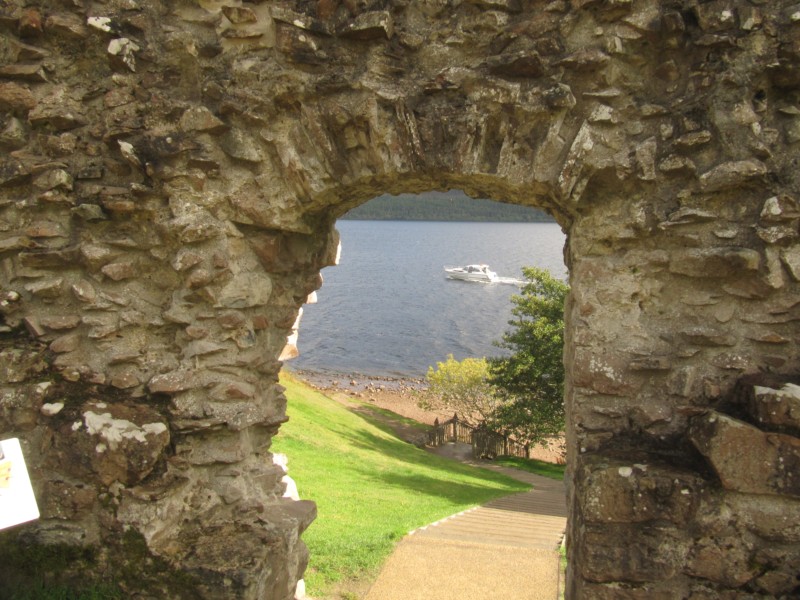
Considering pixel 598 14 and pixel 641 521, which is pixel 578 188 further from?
pixel 641 521

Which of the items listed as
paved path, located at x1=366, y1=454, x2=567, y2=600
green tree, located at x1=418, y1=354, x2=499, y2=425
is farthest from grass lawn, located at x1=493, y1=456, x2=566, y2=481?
paved path, located at x1=366, y1=454, x2=567, y2=600

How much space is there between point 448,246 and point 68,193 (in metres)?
83.7

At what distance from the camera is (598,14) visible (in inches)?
120

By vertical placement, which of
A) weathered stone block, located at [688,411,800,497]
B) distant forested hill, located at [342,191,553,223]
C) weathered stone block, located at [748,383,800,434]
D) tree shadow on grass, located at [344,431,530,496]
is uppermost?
distant forested hill, located at [342,191,553,223]

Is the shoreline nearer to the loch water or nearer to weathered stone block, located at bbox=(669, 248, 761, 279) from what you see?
the loch water

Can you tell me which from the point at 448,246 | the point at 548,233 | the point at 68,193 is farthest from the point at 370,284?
the point at 548,233

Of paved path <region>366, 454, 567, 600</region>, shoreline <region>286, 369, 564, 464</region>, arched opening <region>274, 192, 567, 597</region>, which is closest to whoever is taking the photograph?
paved path <region>366, 454, 567, 600</region>

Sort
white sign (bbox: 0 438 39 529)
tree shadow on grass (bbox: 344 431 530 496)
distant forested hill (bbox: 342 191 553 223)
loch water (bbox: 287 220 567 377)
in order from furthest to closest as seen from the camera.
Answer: distant forested hill (bbox: 342 191 553 223) → loch water (bbox: 287 220 567 377) → tree shadow on grass (bbox: 344 431 530 496) → white sign (bbox: 0 438 39 529)

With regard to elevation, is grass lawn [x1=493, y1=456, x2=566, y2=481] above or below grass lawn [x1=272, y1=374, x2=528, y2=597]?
below

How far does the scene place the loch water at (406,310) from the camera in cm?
3466

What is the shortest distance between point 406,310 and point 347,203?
4093 centimetres

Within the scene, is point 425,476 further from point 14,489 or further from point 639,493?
point 14,489

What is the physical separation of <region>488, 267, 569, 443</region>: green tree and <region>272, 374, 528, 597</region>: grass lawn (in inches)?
97.4

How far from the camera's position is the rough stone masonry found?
2852 millimetres
